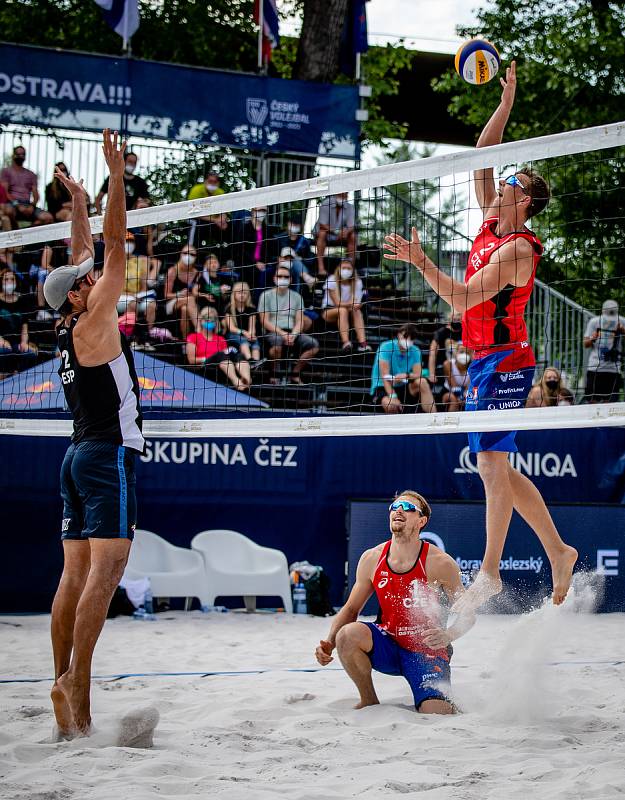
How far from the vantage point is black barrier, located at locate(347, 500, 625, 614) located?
28.4ft

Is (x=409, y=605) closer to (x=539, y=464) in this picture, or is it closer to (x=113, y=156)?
(x=113, y=156)

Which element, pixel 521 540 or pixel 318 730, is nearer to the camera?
pixel 318 730

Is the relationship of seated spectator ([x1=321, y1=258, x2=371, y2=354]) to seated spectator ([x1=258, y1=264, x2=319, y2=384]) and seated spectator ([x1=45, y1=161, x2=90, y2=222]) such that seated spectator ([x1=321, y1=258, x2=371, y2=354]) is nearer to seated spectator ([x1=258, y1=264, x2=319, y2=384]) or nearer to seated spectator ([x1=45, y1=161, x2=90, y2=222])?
seated spectator ([x1=258, y1=264, x2=319, y2=384])

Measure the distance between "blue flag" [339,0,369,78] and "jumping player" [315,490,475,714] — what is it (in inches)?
398

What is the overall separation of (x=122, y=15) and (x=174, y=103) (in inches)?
62.8

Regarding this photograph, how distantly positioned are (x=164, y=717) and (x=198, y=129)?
28.6ft

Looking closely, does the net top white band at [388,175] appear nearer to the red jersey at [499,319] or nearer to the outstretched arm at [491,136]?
the outstretched arm at [491,136]

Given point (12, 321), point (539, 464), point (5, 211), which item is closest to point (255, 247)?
point (5, 211)

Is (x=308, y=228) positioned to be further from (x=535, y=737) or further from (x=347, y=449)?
(x=535, y=737)

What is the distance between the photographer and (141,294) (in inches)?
376

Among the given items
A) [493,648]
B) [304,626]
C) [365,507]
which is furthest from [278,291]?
[493,648]

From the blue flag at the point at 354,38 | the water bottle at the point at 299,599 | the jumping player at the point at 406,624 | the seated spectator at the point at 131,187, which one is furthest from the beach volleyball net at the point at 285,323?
the blue flag at the point at 354,38

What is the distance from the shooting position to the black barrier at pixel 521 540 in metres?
8.65

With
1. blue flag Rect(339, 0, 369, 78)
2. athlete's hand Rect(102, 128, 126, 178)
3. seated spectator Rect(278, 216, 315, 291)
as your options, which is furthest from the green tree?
athlete's hand Rect(102, 128, 126, 178)
